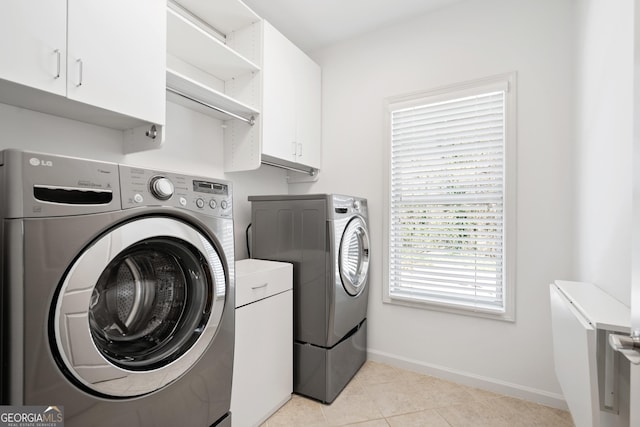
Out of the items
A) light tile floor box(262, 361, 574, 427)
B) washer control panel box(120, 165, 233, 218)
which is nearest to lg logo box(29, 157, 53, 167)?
washer control panel box(120, 165, 233, 218)

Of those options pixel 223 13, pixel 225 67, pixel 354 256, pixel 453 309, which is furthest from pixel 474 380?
pixel 223 13

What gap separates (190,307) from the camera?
123cm

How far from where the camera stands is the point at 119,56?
1.29 metres

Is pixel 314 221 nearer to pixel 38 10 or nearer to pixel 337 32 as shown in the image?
pixel 38 10

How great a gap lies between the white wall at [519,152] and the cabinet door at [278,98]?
530 millimetres

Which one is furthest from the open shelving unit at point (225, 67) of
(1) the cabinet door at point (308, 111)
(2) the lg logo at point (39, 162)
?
(2) the lg logo at point (39, 162)

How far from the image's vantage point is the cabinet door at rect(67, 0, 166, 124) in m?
1.17

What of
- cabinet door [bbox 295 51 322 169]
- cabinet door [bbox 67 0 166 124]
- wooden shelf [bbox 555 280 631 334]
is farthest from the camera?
cabinet door [bbox 295 51 322 169]

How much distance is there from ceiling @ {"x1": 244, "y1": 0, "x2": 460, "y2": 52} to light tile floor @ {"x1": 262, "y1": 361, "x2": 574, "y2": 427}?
108 inches

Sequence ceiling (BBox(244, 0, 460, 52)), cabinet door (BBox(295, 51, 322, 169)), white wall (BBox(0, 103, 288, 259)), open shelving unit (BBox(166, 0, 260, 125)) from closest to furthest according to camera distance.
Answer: white wall (BBox(0, 103, 288, 259))
open shelving unit (BBox(166, 0, 260, 125))
ceiling (BBox(244, 0, 460, 52))
cabinet door (BBox(295, 51, 322, 169))

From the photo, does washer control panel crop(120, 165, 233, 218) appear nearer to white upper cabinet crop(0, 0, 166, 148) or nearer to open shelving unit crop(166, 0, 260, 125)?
white upper cabinet crop(0, 0, 166, 148)

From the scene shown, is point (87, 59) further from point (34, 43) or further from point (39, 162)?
point (39, 162)

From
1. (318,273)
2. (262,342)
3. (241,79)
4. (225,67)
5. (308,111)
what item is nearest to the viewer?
(262,342)

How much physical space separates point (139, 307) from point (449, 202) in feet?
6.52
